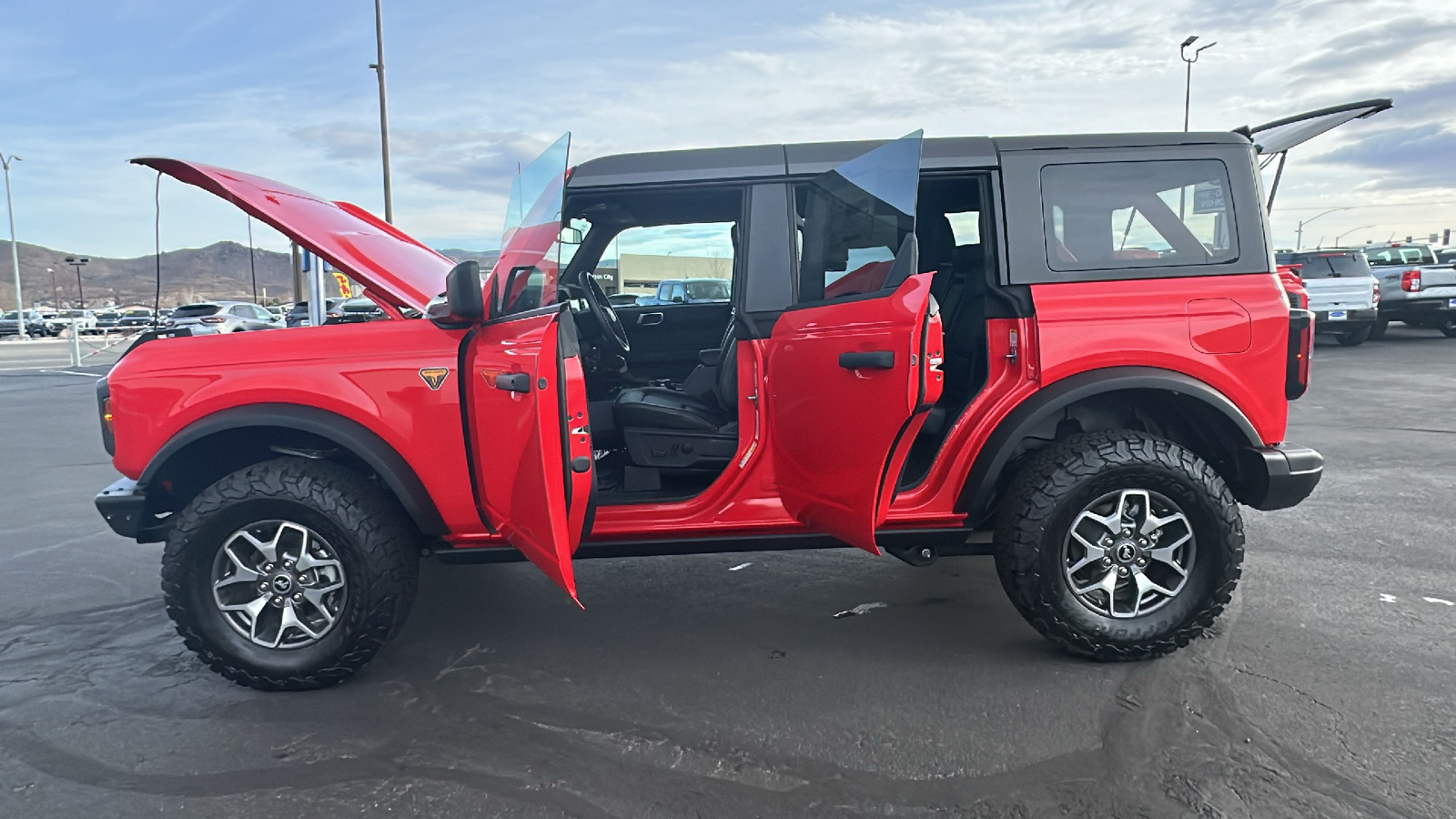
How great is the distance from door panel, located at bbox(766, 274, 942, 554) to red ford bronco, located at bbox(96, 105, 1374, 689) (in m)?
0.01

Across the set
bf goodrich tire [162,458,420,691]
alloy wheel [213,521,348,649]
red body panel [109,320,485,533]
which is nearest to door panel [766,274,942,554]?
red body panel [109,320,485,533]

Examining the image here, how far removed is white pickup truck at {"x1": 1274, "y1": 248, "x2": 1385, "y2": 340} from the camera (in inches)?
616

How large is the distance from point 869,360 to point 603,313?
1.73 m

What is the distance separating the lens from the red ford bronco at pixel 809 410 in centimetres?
317

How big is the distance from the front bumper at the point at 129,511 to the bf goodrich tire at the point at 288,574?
228mm

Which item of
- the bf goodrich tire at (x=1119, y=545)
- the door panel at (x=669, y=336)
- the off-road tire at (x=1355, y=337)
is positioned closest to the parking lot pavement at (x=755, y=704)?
the bf goodrich tire at (x=1119, y=545)

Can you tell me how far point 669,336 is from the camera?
501cm

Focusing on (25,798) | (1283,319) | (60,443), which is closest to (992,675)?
(1283,319)

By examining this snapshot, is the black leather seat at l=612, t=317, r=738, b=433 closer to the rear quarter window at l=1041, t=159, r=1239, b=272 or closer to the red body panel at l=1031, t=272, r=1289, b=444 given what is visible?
the red body panel at l=1031, t=272, r=1289, b=444

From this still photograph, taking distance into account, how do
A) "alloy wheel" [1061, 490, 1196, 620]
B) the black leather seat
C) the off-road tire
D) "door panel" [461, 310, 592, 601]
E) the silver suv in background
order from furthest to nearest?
the off-road tire
the silver suv in background
the black leather seat
"alloy wheel" [1061, 490, 1196, 620]
"door panel" [461, 310, 592, 601]

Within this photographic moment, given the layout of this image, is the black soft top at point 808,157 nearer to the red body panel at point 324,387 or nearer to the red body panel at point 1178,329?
the red body panel at point 1178,329

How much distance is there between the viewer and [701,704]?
10.4 ft

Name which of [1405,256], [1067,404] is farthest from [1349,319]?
[1067,404]

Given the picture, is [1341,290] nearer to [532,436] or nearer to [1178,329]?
[1178,329]
